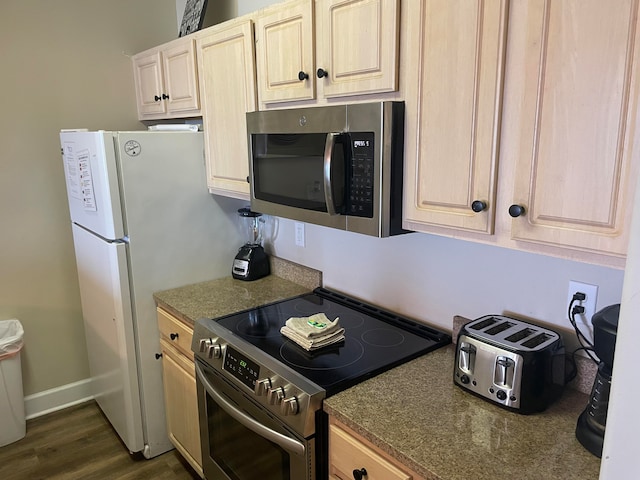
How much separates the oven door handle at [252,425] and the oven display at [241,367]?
4.6 inches


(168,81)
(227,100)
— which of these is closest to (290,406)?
(227,100)

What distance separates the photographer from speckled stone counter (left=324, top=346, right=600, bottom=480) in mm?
1057

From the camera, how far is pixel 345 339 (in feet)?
5.59

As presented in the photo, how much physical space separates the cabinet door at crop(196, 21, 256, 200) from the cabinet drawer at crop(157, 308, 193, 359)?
0.61 m

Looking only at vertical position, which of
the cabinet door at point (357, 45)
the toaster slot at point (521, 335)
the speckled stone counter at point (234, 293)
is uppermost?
the cabinet door at point (357, 45)

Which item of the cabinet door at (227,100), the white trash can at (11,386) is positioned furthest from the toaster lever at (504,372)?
the white trash can at (11,386)

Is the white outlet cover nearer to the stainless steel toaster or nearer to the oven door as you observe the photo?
the stainless steel toaster

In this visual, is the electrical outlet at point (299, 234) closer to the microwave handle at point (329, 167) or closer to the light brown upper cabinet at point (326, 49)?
the light brown upper cabinet at point (326, 49)

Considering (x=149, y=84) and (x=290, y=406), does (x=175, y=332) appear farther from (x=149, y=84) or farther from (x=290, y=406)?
(x=149, y=84)

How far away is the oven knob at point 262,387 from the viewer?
146 cm

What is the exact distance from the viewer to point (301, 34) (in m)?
1.56

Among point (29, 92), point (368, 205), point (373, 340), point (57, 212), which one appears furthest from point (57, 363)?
point (368, 205)

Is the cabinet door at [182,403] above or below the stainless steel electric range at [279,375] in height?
below

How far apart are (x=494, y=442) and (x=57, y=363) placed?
8.58ft
